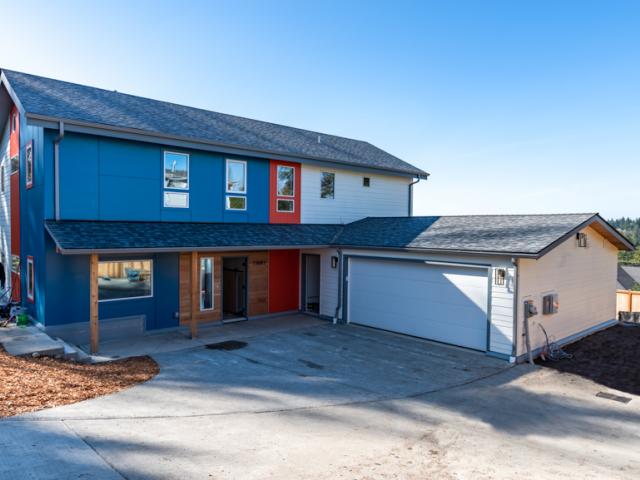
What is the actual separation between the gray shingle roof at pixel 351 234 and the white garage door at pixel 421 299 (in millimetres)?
714

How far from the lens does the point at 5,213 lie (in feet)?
48.9

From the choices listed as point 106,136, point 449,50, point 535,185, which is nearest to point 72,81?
point 106,136

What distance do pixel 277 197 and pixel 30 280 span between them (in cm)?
751

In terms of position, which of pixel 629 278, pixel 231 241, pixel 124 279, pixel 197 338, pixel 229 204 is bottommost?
pixel 629 278

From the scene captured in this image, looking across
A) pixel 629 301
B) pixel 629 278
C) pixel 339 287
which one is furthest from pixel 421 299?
pixel 629 278

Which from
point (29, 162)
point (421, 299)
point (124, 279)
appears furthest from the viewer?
point (421, 299)

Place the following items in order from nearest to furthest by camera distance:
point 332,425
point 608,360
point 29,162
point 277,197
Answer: point 332,425
point 608,360
point 29,162
point 277,197

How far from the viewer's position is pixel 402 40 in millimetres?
15289

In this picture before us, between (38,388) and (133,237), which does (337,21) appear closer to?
(133,237)

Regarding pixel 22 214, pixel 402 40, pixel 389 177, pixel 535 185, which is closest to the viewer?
pixel 22 214

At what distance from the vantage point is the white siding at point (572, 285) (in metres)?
9.98

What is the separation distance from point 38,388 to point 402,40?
49.9 ft

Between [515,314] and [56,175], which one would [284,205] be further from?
[515,314]

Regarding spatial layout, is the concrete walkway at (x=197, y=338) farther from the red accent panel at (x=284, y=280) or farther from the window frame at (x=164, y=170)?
the window frame at (x=164, y=170)
